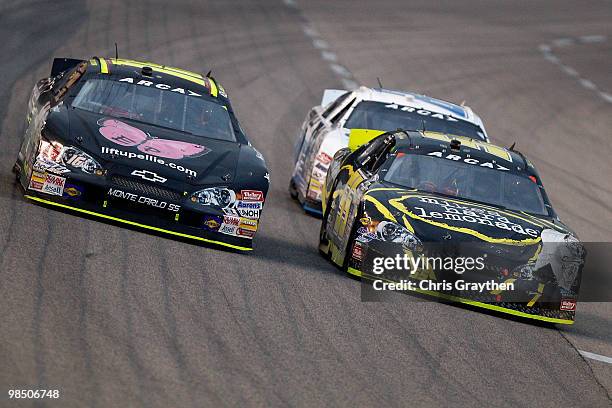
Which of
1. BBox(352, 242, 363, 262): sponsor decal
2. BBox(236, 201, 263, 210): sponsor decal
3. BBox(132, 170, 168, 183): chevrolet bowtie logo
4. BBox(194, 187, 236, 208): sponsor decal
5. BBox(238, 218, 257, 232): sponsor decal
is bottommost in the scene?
BBox(238, 218, 257, 232): sponsor decal

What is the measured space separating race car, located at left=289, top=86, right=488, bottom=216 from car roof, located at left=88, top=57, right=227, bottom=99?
225 centimetres

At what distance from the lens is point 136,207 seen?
36.2 feet

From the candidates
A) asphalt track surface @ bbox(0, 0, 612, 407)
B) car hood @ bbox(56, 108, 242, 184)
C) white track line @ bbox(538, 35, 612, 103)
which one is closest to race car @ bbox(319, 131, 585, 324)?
asphalt track surface @ bbox(0, 0, 612, 407)

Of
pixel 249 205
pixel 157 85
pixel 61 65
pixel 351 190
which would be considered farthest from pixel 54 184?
pixel 61 65

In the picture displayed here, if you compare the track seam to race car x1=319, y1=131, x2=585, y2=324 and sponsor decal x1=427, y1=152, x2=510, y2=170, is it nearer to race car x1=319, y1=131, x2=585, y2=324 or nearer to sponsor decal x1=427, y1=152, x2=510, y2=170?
race car x1=319, y1=131, x2=585, y2=324

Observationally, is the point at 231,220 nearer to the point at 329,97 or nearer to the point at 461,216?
the point at 461,216

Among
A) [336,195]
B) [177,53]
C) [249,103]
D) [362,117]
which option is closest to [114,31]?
[177,53]

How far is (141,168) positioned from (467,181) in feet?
8.96

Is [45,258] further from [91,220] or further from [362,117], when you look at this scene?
[362,117]

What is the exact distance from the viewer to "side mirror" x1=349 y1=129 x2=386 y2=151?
14323 mm

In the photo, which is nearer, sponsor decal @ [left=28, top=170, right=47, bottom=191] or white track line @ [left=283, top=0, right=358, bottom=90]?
sponsor decal @ [left=28, top=170, right=47, bottom=191]

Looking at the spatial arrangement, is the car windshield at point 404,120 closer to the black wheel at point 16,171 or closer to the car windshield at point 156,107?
the car windshield at point 156,107

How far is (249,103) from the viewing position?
22.4m

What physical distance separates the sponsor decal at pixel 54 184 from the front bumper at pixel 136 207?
0.03 metres
